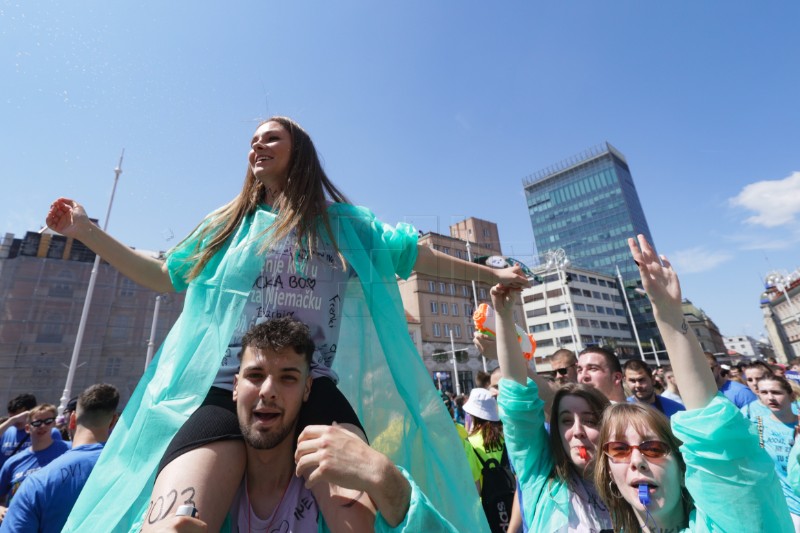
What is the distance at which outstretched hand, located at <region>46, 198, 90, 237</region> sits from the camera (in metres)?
2.21

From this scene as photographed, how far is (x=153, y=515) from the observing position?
1.36 metres

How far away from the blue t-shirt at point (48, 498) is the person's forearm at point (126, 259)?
2.52 meters

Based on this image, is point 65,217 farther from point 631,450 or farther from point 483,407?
point 483,407

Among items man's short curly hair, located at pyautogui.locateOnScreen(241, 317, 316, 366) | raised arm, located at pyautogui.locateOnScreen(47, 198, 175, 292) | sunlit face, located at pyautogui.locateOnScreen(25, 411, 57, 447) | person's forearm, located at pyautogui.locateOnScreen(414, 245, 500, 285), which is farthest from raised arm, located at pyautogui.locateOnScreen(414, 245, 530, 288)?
sunlit face, located at pyautogui.locateOnScreen(25, 411, 57, 447)

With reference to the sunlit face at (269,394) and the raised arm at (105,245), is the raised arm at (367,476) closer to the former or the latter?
the sunlit face at (269,394)

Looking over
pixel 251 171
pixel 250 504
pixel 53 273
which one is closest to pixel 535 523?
pixel 250 504

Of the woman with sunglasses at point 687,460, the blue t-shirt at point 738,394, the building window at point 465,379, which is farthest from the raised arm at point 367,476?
the building window at point 465,379

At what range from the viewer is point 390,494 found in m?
1.31

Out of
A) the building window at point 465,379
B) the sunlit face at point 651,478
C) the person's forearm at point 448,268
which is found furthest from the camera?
the building window at point 465,379

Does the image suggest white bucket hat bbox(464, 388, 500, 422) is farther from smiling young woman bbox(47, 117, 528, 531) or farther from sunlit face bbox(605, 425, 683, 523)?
smiling young woman bbox(47, 117, 528, 531)

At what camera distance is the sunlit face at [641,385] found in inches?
179

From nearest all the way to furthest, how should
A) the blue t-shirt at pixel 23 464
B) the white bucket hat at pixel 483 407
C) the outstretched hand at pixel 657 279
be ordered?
the outstretched hand at pixel 657 279, the blue t-shirt at pixel 23 464, the white bucket hat at pixel 483 407

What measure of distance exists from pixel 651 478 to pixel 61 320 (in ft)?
131

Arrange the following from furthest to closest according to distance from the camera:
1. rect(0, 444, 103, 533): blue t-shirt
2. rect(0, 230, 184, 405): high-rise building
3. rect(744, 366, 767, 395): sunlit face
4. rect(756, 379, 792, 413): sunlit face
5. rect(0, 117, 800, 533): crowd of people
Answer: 1. rect(0, 230, 184, 405): high-rise building
2. rect(744, 366, 767, 395): sunlit face
3. rect(756, 379, 792, 413): sunlit face
4. rect(0, 444, 103, 533): blue t-shirt
5. rect(0, 117, 800, 533): crowd of people
